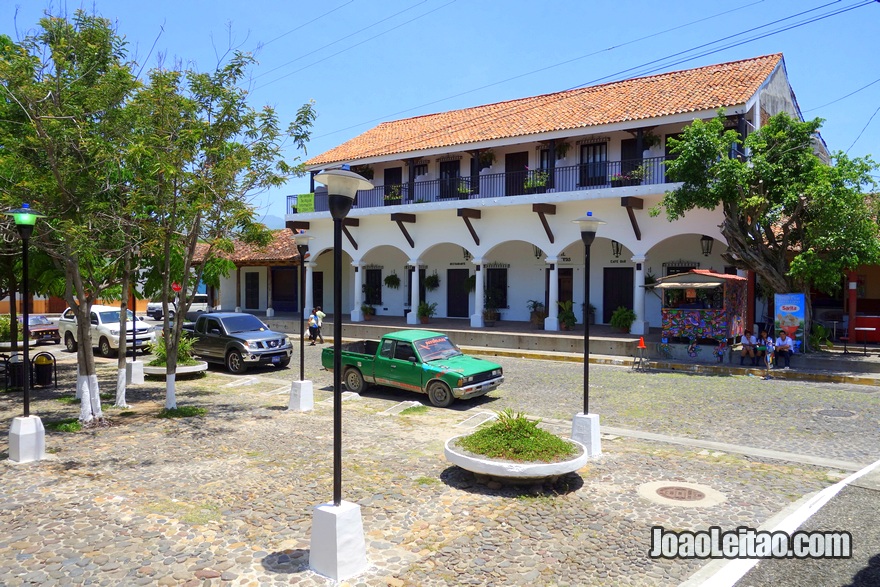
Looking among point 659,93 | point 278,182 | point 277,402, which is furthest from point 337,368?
point 659,93

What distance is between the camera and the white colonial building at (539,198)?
1986cm

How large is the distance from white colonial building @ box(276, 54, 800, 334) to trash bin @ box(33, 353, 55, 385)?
13.2 m

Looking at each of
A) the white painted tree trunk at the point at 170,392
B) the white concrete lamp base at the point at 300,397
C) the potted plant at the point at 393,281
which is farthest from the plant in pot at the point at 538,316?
the white painted tree trunk at the point at 170,392

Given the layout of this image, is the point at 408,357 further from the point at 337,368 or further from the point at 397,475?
the point at 337,368

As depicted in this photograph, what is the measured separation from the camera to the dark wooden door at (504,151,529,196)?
900 inches

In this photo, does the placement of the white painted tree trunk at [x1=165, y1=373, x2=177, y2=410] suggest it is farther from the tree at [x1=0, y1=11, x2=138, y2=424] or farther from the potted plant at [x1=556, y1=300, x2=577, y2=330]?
the potted plant at [x1=556, y1=300, x2=577, y2=330]

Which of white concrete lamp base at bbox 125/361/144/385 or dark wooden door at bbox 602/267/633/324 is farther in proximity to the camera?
dark wooden door at bbox 602/267/633/324

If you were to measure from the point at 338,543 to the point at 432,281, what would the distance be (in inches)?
904

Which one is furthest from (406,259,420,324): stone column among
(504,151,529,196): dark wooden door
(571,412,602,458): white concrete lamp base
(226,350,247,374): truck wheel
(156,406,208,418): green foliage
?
(571,412,602,458): white concrete lamp base

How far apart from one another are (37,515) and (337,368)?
3.73 m

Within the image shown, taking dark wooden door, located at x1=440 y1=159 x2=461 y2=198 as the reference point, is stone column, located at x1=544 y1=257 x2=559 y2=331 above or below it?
below

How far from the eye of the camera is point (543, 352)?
19.6 metres

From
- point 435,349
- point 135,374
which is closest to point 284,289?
point 135,374

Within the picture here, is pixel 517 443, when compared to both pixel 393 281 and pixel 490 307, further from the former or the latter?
pixel 393 281
